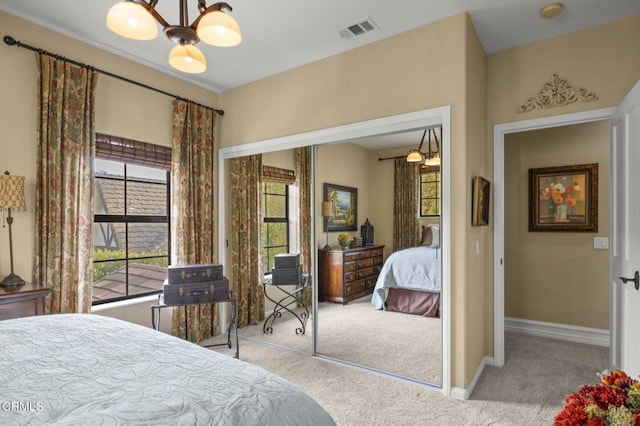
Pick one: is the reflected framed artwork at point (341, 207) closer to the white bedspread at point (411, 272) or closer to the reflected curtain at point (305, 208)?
the reflected curtain at point (305, 208)

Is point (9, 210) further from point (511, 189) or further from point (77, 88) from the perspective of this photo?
point (511, 189)

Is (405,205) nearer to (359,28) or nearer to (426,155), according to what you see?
(426,155)

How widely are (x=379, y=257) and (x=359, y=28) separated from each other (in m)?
1.98

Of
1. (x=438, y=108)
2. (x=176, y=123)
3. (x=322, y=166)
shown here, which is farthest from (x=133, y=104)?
(x=438, y=108)

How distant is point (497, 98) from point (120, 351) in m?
3.41

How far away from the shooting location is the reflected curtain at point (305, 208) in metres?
3.51

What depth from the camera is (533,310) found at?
161 inches

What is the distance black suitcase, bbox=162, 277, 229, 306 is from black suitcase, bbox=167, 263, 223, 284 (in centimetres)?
4

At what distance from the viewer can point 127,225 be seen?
11.0 feet

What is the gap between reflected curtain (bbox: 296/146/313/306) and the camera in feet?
11.5

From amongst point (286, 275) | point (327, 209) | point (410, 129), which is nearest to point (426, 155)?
point (410, 129)

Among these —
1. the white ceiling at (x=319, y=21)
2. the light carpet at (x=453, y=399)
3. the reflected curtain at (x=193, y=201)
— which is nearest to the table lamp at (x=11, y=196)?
the white ceiling at (x=319, y=21)

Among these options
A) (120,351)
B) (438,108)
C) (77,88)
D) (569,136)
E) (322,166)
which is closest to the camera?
(120,351)

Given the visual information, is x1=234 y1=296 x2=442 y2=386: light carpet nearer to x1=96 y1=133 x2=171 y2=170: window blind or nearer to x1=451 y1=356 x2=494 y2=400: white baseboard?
x1=451 y1=356 x2=494 y2=400: white baseboard
